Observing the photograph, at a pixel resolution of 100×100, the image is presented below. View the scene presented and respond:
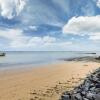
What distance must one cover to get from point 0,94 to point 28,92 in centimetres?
163

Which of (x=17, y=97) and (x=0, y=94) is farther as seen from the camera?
(x=0, y=94)

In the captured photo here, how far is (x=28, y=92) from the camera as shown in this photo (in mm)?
12383

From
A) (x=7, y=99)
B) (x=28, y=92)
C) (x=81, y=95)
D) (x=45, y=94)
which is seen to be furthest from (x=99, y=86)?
(x=7, y=99)

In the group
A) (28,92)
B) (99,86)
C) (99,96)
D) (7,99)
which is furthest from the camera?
(28,92)

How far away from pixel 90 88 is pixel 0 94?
201 inches

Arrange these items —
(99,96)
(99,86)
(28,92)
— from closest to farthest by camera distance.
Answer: (99,96) → (99,86) → (28,92)

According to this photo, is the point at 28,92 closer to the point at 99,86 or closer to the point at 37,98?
the point at 37,98

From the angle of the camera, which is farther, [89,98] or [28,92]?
[28,92]

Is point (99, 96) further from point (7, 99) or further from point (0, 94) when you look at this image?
point (0, 94)

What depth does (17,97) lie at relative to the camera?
36.6 feet

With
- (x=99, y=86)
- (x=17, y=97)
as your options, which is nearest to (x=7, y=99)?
(x=17, y=97)

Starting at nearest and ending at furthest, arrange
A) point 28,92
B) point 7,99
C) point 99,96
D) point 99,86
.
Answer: point 99,96
point 7,99
point 99,86
point 28,92

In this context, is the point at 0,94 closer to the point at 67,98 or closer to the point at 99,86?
the point at 67,98

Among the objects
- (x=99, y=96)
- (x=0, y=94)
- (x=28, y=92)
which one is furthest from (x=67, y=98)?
(x=0, y=94)
